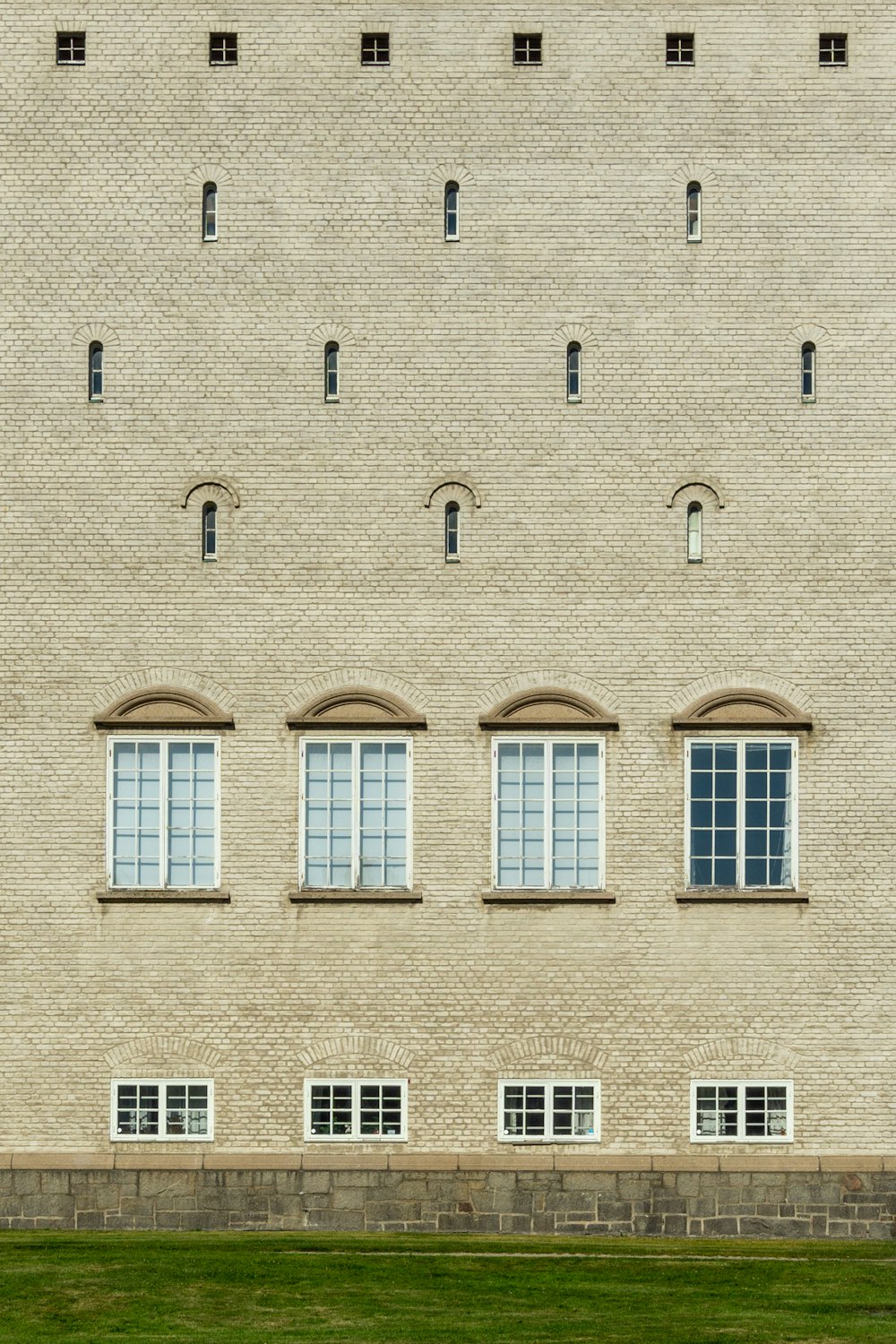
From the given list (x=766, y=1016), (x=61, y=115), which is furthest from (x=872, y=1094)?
(x=61, y=115)

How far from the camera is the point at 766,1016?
29.9 metres

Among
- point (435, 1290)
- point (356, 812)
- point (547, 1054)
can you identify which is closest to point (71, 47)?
point (356, 812)

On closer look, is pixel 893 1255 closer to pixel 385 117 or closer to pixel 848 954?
pixel 848 954

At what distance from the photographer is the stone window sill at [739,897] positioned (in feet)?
98.2

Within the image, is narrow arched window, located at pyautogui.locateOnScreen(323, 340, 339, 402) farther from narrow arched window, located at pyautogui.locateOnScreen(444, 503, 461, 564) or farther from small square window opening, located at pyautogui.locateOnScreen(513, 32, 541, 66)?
small square window opening, located at pyautogui.locateOnScreen(513, 32, 541, 66)

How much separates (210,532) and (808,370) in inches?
318

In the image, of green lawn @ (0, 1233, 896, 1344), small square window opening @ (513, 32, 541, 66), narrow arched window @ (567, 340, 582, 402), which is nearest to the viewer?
green lawn @ (0, 1233, 896, 1344)

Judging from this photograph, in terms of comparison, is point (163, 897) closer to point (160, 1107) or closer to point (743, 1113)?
point (160, 1107)

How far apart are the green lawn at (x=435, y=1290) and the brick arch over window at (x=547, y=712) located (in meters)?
6.42

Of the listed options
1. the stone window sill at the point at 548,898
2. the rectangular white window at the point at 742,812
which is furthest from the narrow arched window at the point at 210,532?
the rectangular white window at the point at 742,812

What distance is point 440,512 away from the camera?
100 ft

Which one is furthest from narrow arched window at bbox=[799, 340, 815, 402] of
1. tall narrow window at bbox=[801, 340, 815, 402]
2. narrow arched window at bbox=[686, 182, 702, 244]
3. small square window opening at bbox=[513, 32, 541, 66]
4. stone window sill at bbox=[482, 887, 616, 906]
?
stone window sill at bbox=[482, 887, 616, 906]

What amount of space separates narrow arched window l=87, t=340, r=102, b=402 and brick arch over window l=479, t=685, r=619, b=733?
6623mm

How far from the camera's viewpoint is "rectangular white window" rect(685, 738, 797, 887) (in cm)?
3016
